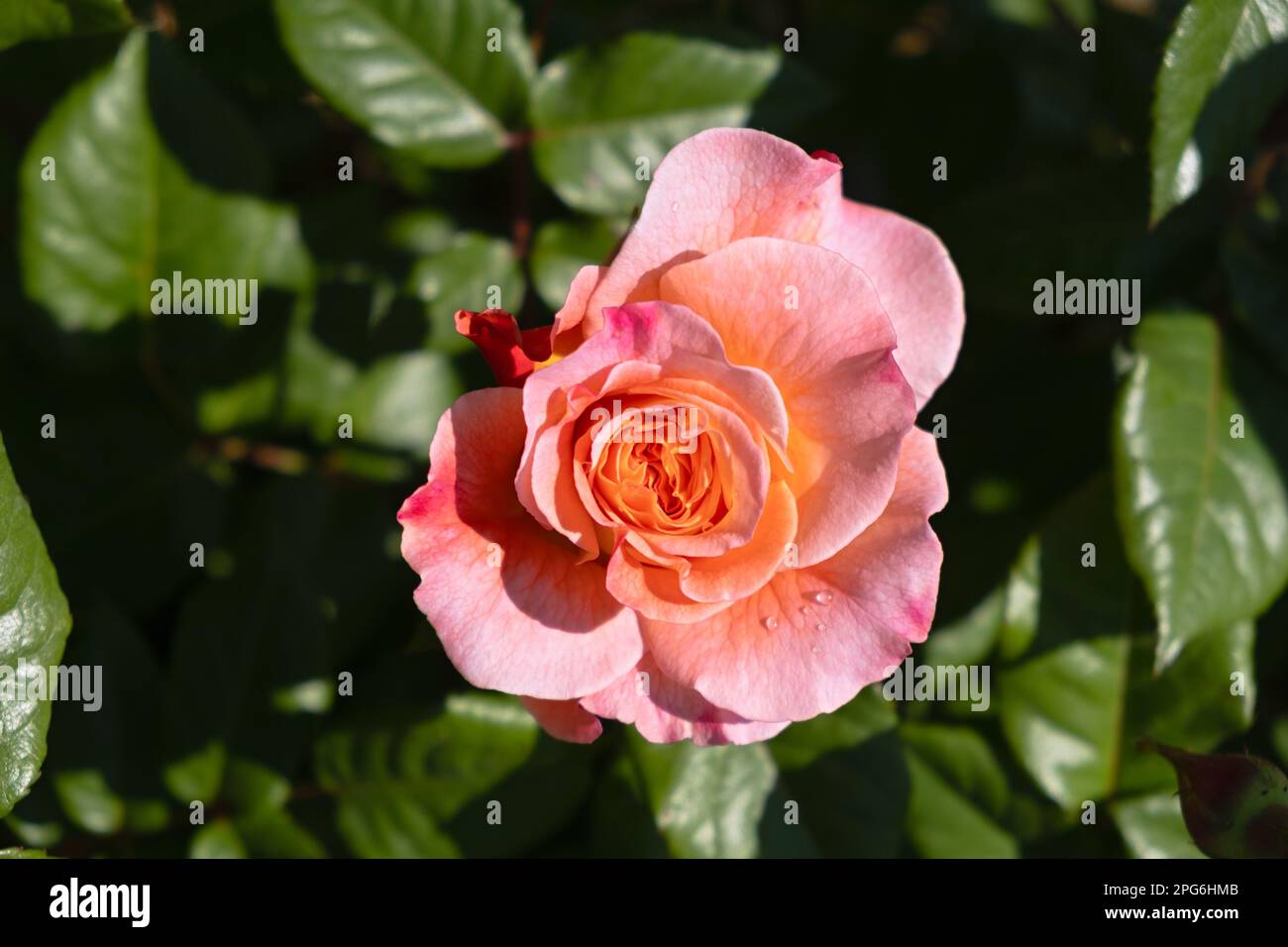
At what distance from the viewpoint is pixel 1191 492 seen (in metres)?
1.55

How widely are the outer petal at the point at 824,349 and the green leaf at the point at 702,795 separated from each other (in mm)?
513

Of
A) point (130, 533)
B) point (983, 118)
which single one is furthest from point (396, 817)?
point (983, 118)

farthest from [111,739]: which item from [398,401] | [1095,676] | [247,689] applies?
[1095,676]

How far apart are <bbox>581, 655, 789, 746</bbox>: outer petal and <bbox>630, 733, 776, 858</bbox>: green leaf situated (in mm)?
352

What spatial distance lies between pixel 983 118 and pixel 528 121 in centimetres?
105

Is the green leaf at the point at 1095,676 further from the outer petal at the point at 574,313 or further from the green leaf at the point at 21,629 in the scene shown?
the green leaf at the point at 21,629

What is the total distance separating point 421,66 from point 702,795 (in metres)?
1.09

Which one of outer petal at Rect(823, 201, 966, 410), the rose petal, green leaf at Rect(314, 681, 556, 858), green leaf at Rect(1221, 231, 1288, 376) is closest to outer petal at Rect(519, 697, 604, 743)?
the rose petal

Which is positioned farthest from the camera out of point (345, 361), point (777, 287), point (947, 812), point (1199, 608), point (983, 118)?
point (983, 118)

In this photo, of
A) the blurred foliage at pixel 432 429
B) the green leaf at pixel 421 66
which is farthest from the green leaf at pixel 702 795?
the green leaf at pixel 421 66

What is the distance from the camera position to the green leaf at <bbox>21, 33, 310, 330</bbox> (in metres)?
1.62

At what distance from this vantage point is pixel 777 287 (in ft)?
3.61

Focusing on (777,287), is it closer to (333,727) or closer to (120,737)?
(333,727)

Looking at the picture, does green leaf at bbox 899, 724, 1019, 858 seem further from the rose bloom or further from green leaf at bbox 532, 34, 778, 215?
green leaf at bbox 532, 34, 778, 215
